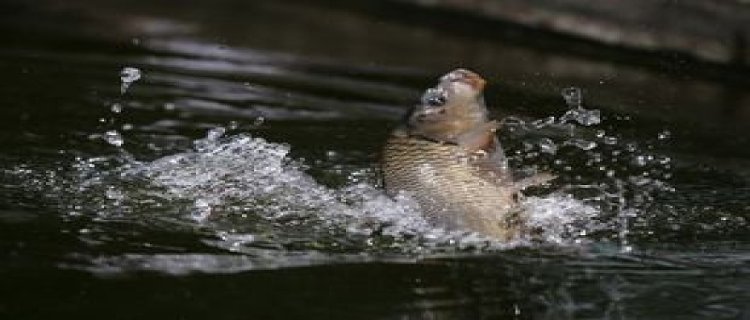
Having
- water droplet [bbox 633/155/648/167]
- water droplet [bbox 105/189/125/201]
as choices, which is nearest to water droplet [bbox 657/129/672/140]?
water droplet [bbox 633/155/648/167]

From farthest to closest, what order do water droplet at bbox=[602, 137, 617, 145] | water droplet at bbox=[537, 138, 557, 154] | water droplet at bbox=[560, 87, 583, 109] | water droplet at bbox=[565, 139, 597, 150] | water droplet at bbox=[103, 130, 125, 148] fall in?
water droplet at bbox=[560, 87, 583, 109]
water droplet at bbox=[602, 137, 617, 145]
water droplet at bbox=[565, 139, 597, 150]
water droplet at bbox=[537, 138, 557, 154]
water droplet at bbox=[103, 130, 125, 148]

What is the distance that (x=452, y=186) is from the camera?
423cm

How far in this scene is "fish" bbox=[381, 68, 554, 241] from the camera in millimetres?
4184

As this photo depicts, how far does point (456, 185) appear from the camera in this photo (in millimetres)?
4215

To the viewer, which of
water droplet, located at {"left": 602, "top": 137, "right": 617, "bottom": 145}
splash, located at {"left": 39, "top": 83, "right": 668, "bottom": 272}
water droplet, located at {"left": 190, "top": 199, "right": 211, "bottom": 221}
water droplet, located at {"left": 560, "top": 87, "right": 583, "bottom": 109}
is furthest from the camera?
water droplet, located at {"left": 560, "top": 87, "right": 583, "bottom": 109}

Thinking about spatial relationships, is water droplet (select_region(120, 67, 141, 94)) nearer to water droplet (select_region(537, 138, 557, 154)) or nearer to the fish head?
water droplet (select_region(537, 138, 557, 154))

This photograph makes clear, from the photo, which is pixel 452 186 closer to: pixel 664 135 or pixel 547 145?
A: pixel 547 145

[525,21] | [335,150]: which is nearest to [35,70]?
[335,150]

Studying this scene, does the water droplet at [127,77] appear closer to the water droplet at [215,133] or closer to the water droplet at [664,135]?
the water droplet at [215,133]

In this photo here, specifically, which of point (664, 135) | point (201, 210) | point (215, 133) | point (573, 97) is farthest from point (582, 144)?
point (201, 210)

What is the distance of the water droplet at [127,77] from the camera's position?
6.94m

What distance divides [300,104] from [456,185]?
2850 millimetres

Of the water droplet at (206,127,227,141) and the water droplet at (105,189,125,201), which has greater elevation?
the water droplet at (206,127,227,141)

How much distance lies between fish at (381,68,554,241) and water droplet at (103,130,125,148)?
1844 mm
